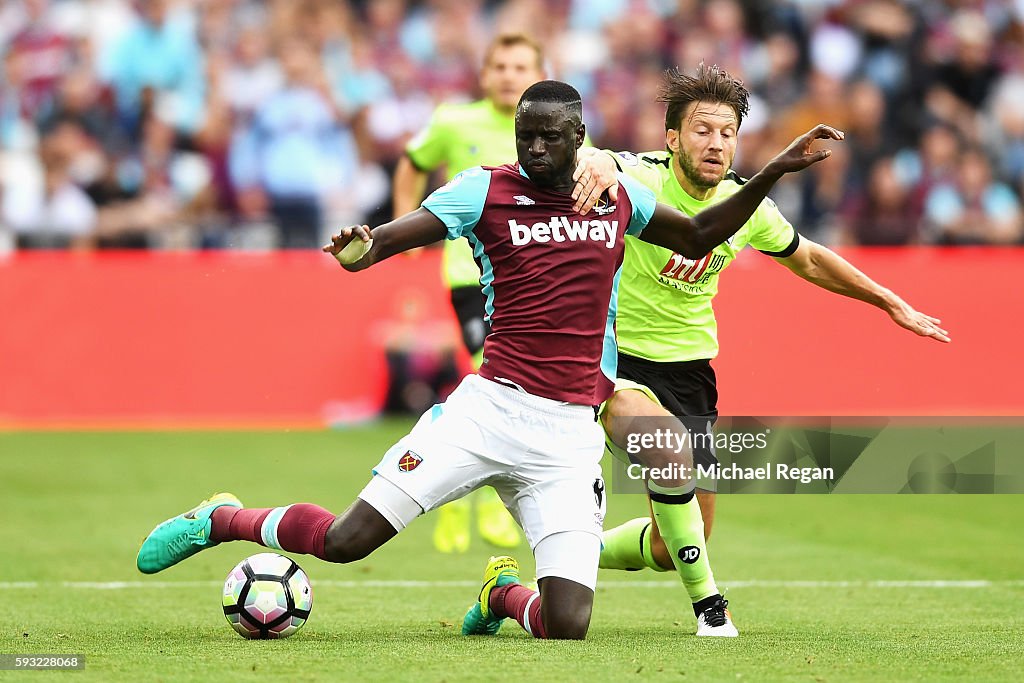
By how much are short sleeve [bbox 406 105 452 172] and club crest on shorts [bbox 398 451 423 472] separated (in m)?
4.06

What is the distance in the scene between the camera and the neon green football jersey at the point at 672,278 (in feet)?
23.5

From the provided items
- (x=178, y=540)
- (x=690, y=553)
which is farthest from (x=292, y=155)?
(x=690, y=553)

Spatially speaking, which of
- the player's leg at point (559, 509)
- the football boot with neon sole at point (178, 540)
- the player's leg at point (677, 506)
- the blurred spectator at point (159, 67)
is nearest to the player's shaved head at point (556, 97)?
the player's leg at point (559, 509)

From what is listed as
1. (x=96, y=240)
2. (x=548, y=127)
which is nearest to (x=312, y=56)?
(x=96, y=240)

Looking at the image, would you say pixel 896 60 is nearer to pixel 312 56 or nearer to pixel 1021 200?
pixel 1021 200

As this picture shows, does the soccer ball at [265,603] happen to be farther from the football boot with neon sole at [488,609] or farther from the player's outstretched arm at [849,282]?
the player's outstretched arm at [849,282]

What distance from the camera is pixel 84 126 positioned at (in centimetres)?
1683

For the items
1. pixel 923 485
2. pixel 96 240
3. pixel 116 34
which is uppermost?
pixel 116 34

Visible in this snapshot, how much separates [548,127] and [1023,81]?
14405 millimetres

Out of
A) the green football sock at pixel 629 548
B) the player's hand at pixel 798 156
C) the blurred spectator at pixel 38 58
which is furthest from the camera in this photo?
the blurred spectator at pixel 38 58

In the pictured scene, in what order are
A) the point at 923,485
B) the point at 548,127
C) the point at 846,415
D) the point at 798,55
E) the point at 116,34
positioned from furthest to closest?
the point at 798,55, the point at 116,34, the point at 846,415, the point at 923,485, the point at 548,127

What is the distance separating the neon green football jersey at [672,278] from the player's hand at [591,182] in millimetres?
765

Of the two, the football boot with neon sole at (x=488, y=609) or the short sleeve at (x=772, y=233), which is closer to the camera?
the football boot with neon sole at (x=488, y=609)

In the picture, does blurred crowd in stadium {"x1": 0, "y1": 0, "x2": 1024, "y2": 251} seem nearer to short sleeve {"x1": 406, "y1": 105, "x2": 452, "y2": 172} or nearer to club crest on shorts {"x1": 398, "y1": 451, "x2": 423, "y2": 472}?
short sleeve {"x1": 406, "y1": 105, "x2": 452, "y2": 172}
